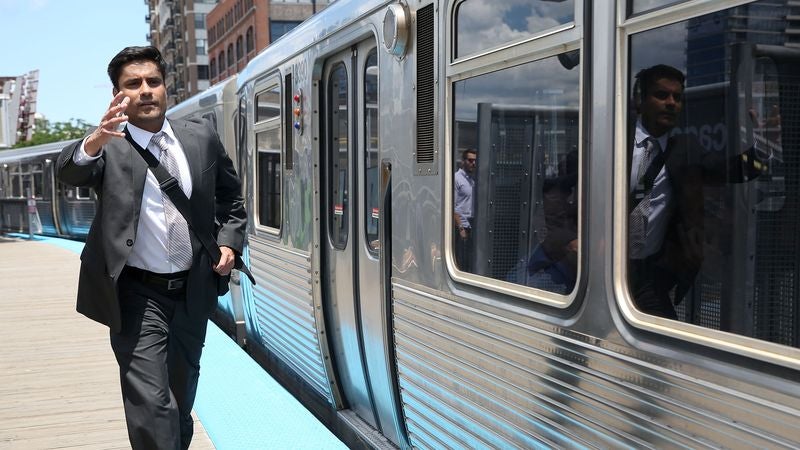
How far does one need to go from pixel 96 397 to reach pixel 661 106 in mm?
5709

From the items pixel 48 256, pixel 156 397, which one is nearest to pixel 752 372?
pixel 156 397

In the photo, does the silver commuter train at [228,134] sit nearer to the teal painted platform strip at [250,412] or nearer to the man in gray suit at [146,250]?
the teal painted platform strip at [250,412]

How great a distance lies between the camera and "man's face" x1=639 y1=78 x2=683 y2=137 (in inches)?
92.2

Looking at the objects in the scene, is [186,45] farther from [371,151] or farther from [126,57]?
[126,57]

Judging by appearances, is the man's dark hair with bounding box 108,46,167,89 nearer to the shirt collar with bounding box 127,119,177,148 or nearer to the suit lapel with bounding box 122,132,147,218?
the shirt collar with bounding box 127,119,177,148

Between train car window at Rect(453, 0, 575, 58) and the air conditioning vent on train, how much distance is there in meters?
0.27

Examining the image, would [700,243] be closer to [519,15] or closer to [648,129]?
[648,129]

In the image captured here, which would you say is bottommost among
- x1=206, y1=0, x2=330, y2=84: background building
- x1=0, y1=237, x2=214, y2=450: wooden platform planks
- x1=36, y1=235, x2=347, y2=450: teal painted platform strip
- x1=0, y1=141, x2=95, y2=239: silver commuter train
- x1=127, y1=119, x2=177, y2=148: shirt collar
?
x1=0, y1=237, x2=214, y2=450: wooden platform planks

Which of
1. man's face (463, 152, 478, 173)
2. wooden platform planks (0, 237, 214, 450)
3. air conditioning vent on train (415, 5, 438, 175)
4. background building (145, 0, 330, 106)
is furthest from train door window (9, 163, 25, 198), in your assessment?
man's face (463, 152, 478, 173)

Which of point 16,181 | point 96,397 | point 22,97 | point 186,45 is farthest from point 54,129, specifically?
point 96,397

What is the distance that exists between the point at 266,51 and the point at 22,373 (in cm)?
363

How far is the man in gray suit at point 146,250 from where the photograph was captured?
366 centimetres

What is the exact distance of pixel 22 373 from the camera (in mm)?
7840

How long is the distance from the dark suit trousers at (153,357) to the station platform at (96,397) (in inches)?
58.5
